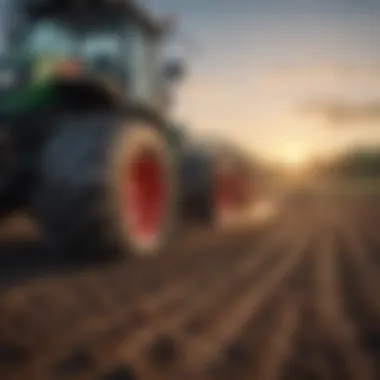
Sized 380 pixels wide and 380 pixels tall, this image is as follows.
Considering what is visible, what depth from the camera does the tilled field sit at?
1232 mm

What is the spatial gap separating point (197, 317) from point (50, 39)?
5.25ft

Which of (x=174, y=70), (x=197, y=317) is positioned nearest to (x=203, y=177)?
(x=174, y=70)

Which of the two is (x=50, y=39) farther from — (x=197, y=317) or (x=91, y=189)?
(x=197, y=317)

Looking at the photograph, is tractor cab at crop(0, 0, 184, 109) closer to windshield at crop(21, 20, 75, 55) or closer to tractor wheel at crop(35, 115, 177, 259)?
windshield at crop(21, 20, 75, 55)

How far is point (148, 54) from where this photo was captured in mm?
3289

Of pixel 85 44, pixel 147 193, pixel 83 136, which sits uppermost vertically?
pixel 85 44

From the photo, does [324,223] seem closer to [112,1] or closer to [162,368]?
[112,1]

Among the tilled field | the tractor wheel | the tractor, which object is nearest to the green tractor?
the tractor wheel

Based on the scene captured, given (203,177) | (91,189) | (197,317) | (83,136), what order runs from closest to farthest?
(197,317)
(91,189)
(83,136)
(203,177)

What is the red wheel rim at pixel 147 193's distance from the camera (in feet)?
8.21

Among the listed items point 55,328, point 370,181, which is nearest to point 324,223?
point 370,181

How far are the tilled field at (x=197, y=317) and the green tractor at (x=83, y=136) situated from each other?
129mm

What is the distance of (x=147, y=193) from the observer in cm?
264

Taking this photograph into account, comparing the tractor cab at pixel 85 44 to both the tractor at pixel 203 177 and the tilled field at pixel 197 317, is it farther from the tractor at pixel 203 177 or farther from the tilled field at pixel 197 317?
the tilled field at pixel 197 317
